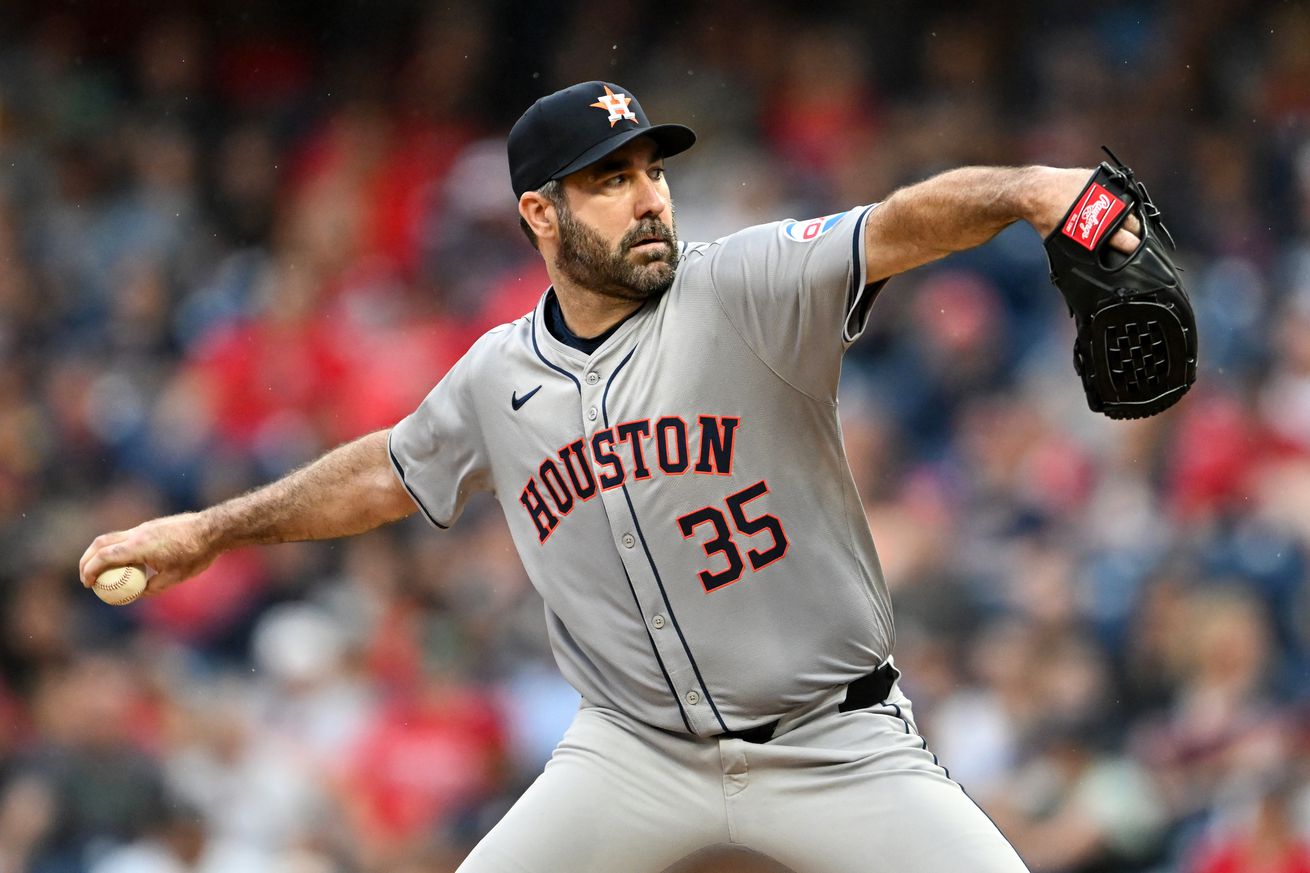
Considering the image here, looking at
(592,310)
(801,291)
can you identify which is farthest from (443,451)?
(801,291)

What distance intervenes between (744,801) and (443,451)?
3.31 ft

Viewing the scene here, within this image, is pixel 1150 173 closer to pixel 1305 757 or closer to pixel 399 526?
pixel 1305 757

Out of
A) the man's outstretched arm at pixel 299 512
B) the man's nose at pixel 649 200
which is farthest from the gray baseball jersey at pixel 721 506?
the man's outstretched arm at pixel 299 512

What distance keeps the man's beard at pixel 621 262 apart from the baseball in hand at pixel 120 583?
45.4 inches

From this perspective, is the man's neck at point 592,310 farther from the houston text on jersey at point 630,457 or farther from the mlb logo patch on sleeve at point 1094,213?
the mlb logo patch on sleeve at point 1094,213

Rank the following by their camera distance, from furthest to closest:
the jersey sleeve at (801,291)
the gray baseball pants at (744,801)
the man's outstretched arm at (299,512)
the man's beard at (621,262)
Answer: the man's outstretched arm at (299,512)
the man's beard at (621,262)
the gray baseball pants at (744,801)
the jersey sleeve at (801,291)

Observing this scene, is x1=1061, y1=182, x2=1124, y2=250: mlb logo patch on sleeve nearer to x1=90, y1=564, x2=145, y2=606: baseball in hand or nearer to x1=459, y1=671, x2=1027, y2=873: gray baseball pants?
x1=459, y1=671, x2=1027, y2=873: gray baseball pants

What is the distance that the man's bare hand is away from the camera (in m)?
2.54

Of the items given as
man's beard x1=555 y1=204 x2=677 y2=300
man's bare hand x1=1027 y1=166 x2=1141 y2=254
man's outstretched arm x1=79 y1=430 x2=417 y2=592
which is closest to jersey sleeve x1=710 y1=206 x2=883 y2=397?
man's beard x1=555 y1=204 x2=677 y2=300

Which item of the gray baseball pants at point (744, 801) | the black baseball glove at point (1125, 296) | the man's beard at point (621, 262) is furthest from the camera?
the man's beard at point (621, 262)

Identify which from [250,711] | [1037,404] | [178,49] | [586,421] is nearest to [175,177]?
[178,49]

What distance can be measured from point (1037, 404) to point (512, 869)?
4018 mm

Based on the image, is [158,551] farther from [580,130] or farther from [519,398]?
[580,130]

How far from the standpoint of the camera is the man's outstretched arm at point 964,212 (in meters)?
2.59
